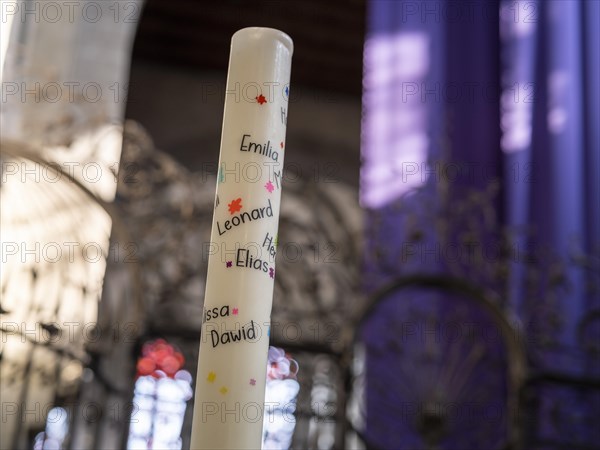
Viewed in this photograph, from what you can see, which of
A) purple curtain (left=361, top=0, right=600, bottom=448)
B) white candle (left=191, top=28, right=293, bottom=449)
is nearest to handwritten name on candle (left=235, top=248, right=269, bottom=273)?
white candle (left=191, top=28, right=293, bottom=449)

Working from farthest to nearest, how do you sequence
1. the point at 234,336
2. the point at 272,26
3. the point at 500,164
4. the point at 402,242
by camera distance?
the point at 272,26
the point at 500,164
the point at 402,242
the point at 234,336

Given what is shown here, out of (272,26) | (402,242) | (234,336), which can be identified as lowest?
(234,336)

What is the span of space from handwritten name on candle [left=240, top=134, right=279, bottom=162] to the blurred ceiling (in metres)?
5.02

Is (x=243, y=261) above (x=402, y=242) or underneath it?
underneath

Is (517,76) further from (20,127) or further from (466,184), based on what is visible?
(20,127)

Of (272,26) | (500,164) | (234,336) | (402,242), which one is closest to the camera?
(234,336)

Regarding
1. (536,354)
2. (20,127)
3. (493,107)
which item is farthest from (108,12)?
(536,354)

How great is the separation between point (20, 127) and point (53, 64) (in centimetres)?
39

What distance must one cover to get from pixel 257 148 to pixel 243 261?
10 centimetres

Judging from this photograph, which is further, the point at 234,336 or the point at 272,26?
the point at 272,26

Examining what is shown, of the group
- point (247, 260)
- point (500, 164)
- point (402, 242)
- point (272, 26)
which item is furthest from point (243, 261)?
point (272, 26)

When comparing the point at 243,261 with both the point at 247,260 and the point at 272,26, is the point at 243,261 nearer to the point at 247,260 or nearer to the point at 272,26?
the point at 247,260

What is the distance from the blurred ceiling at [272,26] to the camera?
5.67 metres

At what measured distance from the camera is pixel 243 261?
664mm
